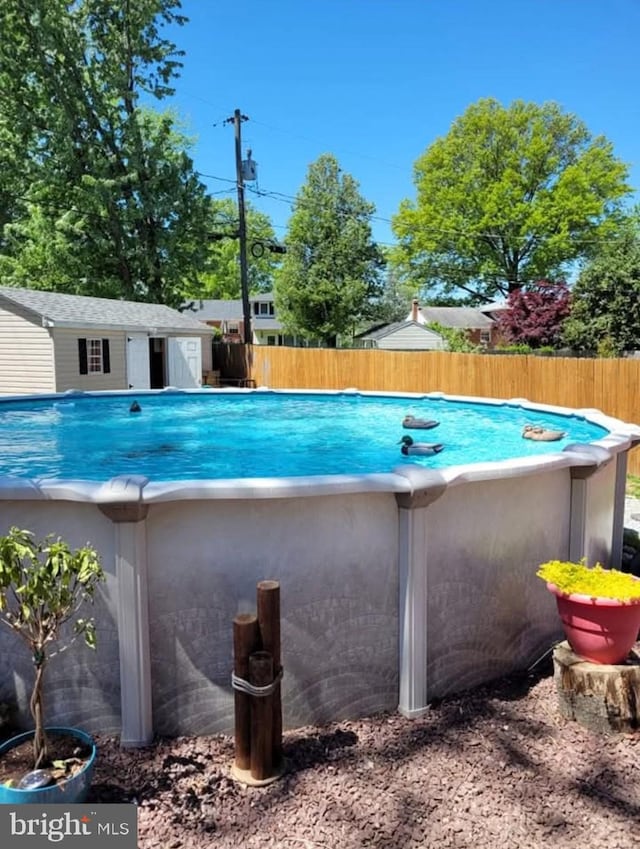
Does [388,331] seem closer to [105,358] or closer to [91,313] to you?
[105,358]

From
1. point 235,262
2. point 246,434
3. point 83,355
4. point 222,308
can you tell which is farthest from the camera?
point 235,262

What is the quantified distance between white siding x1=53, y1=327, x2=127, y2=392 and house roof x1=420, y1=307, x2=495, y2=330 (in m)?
22.8

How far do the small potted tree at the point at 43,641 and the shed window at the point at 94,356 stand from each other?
13587 mm

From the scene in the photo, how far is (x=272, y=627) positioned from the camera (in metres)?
2.35

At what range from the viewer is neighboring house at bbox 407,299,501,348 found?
115 feet

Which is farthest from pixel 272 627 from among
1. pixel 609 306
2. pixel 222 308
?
pixel 222 308

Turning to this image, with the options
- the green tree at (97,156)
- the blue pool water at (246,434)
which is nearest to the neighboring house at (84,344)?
the green tree at (97,156)

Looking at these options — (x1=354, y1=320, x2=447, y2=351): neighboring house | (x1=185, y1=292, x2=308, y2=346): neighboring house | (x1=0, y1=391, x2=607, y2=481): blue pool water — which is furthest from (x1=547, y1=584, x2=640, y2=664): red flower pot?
(x1=185, y1=292, x2=308, y2=346): neighboring house

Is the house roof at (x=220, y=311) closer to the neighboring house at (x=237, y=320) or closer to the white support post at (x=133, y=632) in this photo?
the neighboring house at (x=237, y=320)

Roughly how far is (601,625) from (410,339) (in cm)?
3041

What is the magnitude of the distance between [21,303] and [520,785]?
47.2 feet

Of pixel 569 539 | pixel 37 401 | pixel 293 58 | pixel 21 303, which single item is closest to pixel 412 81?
pixel 293 58

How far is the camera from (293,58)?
2052 centimetres

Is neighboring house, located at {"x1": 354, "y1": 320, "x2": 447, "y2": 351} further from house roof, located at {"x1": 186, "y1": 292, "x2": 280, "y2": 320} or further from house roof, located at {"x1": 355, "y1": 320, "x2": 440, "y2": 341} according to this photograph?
house roof, located at {"x1": 186, "y1": 292, "x2": 280, "y2": 320}
